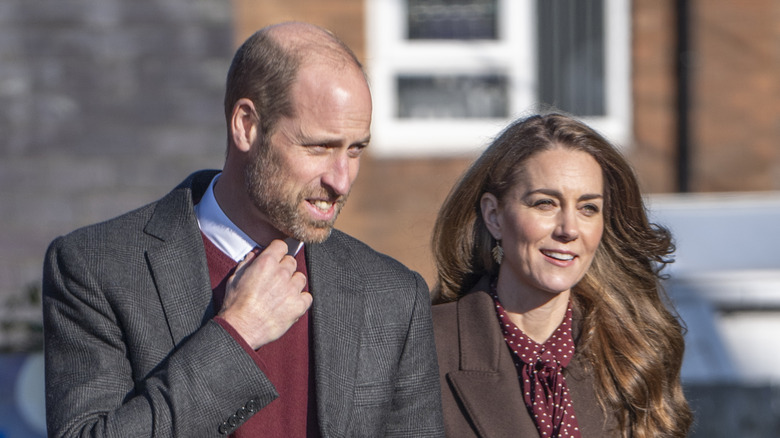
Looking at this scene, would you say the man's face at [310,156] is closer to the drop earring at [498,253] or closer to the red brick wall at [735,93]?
the drop earring at [498,253]

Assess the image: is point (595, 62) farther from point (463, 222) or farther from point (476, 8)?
point (463, 222)

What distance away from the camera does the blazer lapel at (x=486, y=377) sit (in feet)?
8.90

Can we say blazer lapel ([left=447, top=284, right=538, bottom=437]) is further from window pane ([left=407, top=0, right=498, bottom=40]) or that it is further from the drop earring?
window pane ([left=407, top=0, right=498, bottom=40])

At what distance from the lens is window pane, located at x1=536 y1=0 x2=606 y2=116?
7.05m

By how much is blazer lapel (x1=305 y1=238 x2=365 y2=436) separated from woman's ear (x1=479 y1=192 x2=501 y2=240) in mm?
641

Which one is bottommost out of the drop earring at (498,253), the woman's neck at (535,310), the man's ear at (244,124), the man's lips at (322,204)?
the woman's neck at (535,310)

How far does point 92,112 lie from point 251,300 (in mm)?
4589

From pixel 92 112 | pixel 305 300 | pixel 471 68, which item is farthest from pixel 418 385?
pixel 471 68

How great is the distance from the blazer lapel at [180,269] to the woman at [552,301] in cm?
92

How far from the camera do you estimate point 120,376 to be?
2.03 metres

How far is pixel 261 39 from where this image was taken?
7.19 feet

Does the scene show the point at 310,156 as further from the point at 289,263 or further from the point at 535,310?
the point at 535,310

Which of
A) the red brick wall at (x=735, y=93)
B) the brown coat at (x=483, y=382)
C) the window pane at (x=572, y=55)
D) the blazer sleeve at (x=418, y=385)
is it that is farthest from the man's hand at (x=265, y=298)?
the red brick wall at (x=735, y=93)

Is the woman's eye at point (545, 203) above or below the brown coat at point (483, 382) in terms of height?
above
